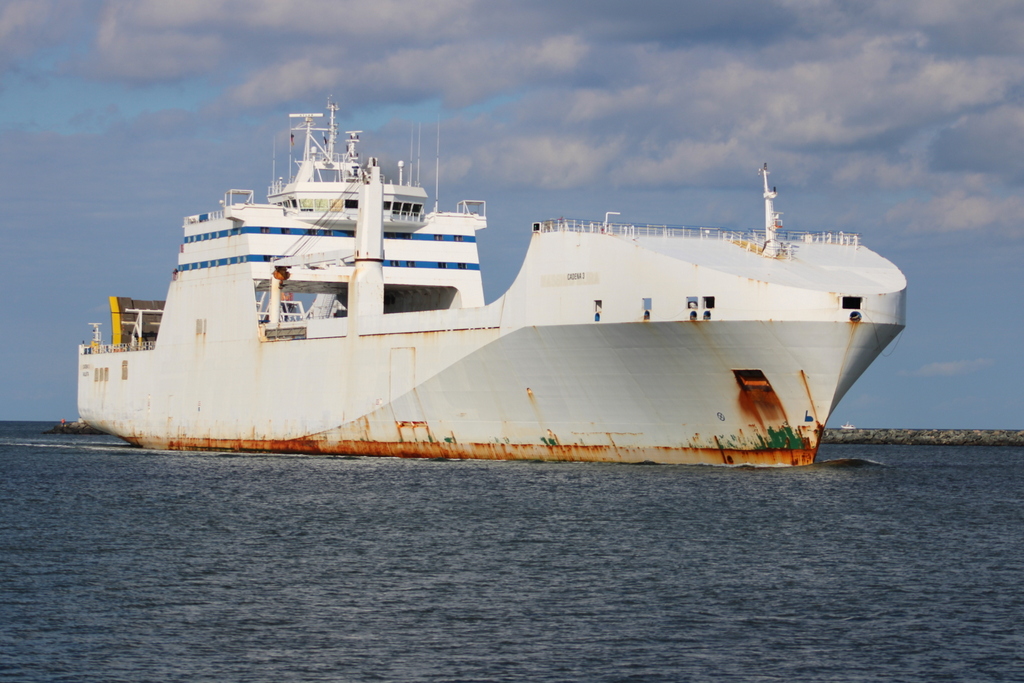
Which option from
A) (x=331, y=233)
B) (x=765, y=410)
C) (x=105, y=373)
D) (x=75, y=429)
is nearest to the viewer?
(x=765, y=410)

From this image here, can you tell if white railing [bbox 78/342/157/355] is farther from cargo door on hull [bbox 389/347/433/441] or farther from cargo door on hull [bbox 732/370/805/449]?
cargo door on hull [bbox 732/370/805/449]

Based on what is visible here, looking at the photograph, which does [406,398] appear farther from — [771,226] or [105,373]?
[105,373]

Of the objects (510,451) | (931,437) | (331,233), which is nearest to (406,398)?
(510,451)

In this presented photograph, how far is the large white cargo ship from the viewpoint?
1350 inches

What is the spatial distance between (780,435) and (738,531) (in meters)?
9.46

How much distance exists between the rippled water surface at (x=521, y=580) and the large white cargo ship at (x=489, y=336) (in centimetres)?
218

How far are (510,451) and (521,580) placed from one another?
772 inches

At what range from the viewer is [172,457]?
52000 millimetres

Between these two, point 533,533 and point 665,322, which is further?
point 665,322

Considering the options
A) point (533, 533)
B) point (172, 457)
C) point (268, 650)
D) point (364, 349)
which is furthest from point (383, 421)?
point (268, 650)

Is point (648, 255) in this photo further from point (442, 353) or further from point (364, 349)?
point (364, 349)

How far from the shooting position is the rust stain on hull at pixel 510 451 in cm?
3575

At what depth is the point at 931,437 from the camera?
95938mm

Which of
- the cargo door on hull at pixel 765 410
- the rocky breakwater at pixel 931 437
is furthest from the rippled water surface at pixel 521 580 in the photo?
the rocky breakwater at pixel 931 437
